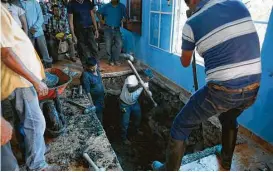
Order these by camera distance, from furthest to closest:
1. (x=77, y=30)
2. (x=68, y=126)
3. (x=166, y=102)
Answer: (x=77, y=30)
(x=166, y=102)
(x=68, y=126)

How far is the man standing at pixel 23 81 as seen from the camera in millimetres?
1529

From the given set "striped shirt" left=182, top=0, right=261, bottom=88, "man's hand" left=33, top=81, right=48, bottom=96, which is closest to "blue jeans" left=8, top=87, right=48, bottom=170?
"man's hand" left=33, top=81, right=48, bottom=96

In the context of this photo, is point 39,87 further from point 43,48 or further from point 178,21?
point 178,21

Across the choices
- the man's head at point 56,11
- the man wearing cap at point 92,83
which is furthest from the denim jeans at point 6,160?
the man's head at point 56,11

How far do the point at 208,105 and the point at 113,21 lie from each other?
198 inches

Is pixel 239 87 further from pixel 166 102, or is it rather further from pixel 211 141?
pixel 166 102

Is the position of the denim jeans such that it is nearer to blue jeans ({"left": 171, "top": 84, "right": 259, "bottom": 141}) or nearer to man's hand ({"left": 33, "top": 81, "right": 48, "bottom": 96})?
man's hand ({"left": 33, "top": 81, "right": 48, "bottom": 96})

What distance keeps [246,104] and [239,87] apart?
0.91ft

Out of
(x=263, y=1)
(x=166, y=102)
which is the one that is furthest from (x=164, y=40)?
(x=263, y=1)

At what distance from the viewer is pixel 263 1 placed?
2.89 m

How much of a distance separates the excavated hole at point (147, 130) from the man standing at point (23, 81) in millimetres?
2584

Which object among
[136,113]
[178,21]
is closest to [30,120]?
[136,113]

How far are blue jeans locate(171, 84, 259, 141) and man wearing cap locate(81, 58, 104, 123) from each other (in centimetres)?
234

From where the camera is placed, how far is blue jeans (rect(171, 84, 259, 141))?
1699 millimetres
